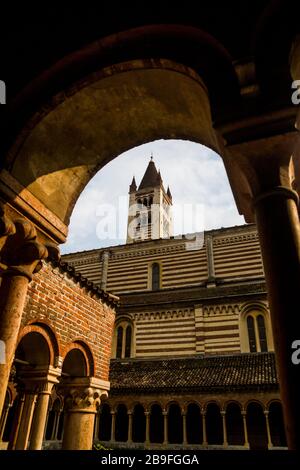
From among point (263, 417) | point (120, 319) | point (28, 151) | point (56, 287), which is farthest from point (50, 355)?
point (120, 319)

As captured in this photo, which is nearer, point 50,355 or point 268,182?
point 268,182

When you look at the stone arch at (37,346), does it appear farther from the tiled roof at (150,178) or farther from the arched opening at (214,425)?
the tiled roof at (150,178)

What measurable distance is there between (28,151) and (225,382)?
15.4 meters

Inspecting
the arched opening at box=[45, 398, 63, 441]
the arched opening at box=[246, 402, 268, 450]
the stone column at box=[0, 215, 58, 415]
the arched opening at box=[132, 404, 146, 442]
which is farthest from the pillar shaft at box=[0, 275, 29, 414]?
the arched opening at box=[45, 398, 63, 441]

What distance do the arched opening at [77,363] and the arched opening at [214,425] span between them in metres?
10.00

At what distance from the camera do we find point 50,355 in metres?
7.71

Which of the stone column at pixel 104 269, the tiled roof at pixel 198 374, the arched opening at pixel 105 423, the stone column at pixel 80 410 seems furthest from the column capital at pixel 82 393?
the stone column at pixel 104 269

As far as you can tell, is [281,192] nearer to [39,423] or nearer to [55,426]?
[39,423]

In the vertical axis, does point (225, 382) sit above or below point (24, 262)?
above
